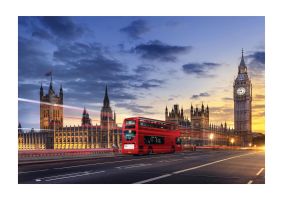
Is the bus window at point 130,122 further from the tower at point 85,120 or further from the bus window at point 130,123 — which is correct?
the tower at point 85,120

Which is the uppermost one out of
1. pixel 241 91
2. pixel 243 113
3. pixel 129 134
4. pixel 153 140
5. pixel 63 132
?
pixel 241 91

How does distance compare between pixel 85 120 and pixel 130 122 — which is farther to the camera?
pixel 85 120

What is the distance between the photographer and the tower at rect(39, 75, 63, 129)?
89.9m

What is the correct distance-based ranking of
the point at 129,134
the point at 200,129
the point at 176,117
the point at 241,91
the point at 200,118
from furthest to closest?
the point at 241,91 → the point at 200,118 → the point at 200,129 → the point at 176,117 → the point at 129,134

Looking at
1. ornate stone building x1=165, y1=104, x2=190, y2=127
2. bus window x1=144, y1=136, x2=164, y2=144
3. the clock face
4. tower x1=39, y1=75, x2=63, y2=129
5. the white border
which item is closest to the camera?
the white border

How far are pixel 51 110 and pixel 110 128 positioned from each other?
81.4 ft

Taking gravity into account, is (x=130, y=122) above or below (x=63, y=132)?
above

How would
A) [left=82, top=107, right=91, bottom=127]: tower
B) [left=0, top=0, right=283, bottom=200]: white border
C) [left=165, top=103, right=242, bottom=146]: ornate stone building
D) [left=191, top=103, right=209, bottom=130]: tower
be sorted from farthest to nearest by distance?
[left=191, top=103, right=209, bottom=130]: tower, [left=82, top=107, right=91, bottom=127]: tower, [left=165, top=103, right=242, bottom=146]: ornate stone building, [left=0, top=0, right=283, bottom=200]: white border

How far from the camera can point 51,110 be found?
91.6 metres

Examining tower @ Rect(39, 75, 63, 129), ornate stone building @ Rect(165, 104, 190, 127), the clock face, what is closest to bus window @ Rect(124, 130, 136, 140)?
ornate stone building @ Rect(165, 104, 190, 127)

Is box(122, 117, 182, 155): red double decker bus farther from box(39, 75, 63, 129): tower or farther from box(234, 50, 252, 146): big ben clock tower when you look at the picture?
box(234, 50, 252, 146): big ben clock tower
